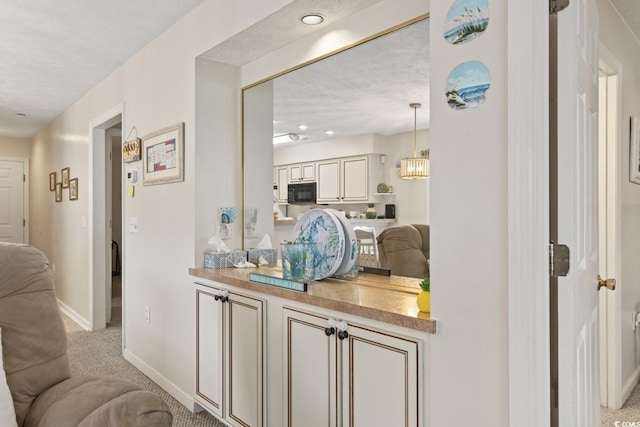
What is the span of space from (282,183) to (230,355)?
943mm

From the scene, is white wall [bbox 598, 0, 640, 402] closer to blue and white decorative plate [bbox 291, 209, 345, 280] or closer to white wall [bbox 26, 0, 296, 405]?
blue and white decorative plate [bbox 291, 209, 345, 280]

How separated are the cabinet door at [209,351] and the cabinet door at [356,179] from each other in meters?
0.91

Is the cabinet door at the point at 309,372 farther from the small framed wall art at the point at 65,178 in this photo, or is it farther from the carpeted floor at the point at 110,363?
the small framed wall art at the point at 65,178

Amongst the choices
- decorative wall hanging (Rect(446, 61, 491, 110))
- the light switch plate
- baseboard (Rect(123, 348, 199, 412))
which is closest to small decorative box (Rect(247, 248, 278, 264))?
baseboard (Rect(123, 348, 199, 412))

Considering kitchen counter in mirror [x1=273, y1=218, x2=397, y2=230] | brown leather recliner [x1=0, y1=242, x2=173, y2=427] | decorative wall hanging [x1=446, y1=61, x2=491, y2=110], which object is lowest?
brown leather recliner [x1=0, y1=242, x2=173, y2=427]

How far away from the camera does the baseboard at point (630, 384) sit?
8.82ft

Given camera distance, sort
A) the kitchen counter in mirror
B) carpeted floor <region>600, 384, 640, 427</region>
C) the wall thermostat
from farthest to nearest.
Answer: the wall thermostat < carpeted floor <region>600, 384, 640, 427</region> < the kitchen counter in mirror

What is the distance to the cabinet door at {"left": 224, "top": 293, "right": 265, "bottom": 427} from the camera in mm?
2061

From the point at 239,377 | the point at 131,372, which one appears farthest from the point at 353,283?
the point at 131,372

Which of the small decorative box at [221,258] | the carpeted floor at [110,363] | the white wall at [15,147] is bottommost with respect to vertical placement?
the carpeted floor at [110,363]

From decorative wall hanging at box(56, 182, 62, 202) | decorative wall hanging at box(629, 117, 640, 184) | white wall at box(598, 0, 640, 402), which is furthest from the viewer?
decorative wall hanging at box(56, 182, 62, 202)

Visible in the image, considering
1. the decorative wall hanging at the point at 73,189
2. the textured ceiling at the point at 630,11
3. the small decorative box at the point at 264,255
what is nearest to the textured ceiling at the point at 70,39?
the decorative wall hanging at the point at 73,189

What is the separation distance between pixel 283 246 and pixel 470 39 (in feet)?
3.84

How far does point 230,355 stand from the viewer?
2.26 meters
